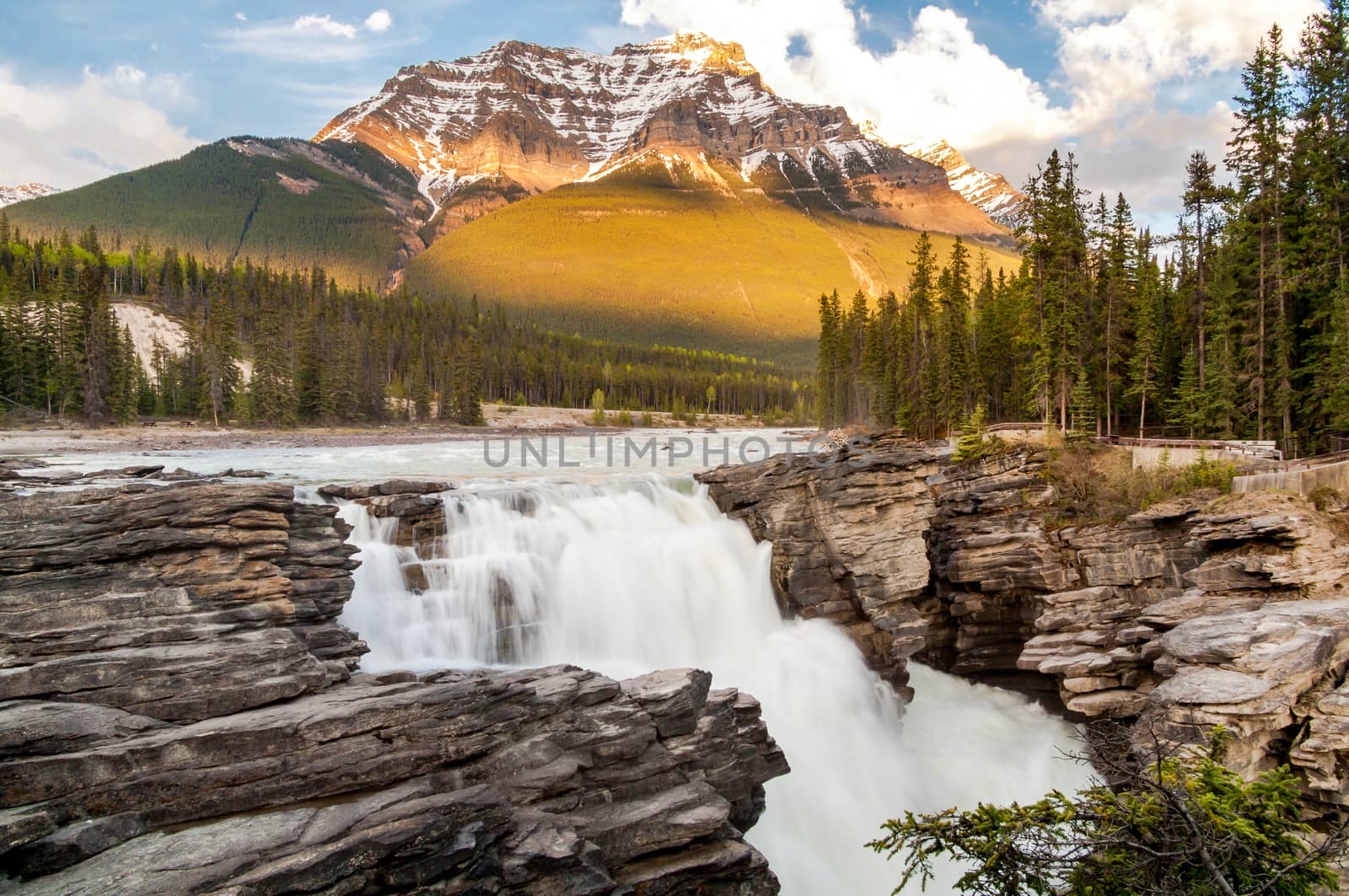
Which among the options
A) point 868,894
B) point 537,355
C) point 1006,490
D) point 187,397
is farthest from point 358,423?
point 868,894

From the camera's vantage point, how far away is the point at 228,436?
58875 mm

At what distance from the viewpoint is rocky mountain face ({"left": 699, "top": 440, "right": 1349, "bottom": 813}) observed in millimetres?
14781

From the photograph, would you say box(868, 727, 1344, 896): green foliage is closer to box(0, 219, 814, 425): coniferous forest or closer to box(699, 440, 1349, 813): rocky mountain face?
box(699, 440, 1349, 813): rocky mountain face

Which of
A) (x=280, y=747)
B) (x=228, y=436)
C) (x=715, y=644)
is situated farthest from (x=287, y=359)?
(x=280, y=747)

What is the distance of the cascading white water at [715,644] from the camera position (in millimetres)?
16391

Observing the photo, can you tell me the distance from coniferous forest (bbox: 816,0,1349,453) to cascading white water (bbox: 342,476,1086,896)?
56.7 feet

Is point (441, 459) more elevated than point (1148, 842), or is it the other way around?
point (441, 459)

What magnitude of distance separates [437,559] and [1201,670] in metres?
19.6

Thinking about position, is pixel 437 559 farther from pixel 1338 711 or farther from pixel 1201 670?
pixel 1338 711

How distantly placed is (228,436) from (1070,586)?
65.1 m

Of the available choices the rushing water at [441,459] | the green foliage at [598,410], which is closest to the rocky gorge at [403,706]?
the rushing water at [441,459]

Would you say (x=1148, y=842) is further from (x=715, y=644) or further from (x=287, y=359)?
(x=287, y=359)

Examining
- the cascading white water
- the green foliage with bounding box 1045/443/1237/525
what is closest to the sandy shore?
the cascading white water

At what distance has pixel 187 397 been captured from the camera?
A: 2864 inches
